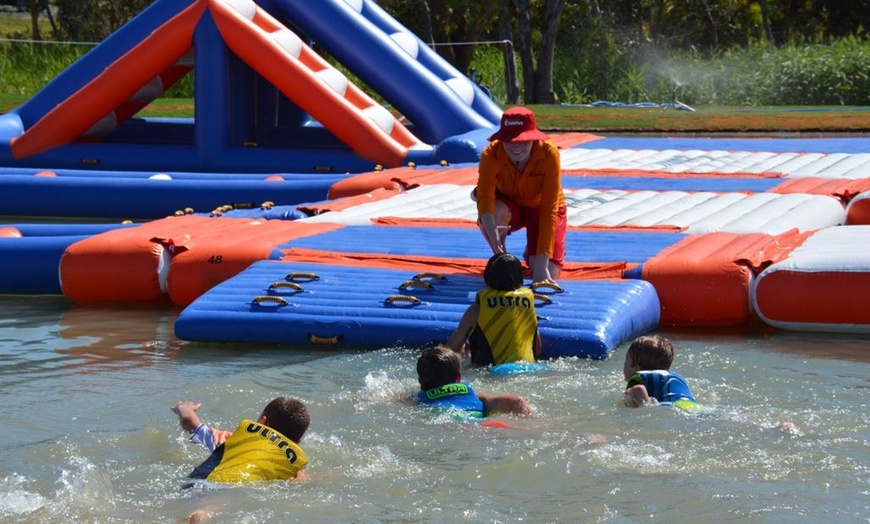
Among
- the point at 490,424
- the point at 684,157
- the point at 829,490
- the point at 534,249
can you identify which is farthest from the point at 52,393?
the point at 684,157

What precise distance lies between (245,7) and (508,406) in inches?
297

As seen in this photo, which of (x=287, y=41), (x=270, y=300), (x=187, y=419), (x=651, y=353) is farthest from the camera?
(x=287, y=41)

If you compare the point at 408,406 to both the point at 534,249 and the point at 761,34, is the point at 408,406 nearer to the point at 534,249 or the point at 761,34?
the point at 534,249

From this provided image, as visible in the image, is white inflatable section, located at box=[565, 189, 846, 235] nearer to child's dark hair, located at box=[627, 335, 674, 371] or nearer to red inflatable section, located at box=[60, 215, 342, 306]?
red inflatable section, located at box=[60, 215, 342, 306]

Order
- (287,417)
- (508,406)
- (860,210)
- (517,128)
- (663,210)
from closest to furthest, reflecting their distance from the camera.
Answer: (287,417) → (508,406) → (517,128) → (663,210) → (860,210)

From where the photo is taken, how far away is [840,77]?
19594 millimetres

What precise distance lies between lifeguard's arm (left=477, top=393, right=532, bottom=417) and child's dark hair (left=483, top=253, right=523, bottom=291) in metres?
0.93

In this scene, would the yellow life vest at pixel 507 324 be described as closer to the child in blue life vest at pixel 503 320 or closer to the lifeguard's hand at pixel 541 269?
the child in blue life vest at pixel 503 320

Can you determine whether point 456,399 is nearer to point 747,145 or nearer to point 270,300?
point 270,300

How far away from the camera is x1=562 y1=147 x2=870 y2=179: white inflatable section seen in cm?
985

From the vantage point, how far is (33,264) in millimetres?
7770

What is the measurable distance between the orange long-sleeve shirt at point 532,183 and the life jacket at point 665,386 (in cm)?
164

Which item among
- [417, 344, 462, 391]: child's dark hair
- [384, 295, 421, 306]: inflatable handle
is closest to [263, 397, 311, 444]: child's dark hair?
[417, 344, 462, 391]: child's dark hair

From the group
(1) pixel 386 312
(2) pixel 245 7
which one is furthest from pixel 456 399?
(2) pixel 245 7
